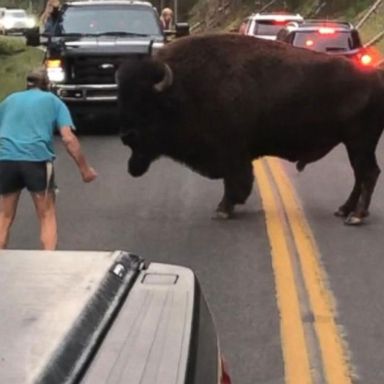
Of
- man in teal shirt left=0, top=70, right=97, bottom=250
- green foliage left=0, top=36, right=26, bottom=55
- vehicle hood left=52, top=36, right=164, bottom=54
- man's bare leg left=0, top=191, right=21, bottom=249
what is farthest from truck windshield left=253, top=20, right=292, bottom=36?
man in teal shirt left=0, top=70, right=97, bottom=250

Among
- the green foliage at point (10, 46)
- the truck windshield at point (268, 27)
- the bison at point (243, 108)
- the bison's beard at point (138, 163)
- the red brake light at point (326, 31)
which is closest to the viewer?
the bison at point (243, 108)

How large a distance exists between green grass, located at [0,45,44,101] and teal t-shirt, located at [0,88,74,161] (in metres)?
15.3

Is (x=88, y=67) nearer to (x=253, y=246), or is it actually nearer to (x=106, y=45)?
(x=106, y=45)

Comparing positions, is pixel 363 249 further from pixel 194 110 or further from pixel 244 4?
pixel 244 4

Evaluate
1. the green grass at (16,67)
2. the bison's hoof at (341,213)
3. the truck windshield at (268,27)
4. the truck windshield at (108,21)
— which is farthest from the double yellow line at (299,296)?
the truck windshield at (268,27)

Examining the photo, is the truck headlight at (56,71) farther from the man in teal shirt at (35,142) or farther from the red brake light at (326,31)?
the man in teal shirt at (35,142)

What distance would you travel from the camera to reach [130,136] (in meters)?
12.3

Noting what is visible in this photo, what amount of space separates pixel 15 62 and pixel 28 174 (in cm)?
1972

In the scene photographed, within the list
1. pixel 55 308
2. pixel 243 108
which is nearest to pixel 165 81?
pixel 243 108

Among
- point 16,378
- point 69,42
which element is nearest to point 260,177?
point 69,42

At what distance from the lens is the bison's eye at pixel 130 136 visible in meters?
12.2

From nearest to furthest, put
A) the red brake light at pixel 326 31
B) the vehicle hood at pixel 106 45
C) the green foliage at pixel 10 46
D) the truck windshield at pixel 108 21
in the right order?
the vehicle hood at pixel 106 45
the truck windshield at pixel 108 21
the red brake light at pixel 326 31
the green foliage at pixel 10 46

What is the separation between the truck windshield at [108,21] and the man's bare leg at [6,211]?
1132 cm

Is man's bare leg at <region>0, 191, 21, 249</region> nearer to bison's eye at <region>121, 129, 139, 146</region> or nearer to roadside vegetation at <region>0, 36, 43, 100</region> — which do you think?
bison's eye at <region>121, 129, 139, 146</region>
